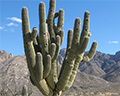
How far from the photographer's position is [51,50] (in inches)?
313

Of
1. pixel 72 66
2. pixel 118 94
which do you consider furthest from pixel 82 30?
pixel 118 94

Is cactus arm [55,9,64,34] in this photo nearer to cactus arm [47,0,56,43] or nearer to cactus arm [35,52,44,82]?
cactus arm [47,0,56,43]

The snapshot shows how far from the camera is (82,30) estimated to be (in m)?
8.50

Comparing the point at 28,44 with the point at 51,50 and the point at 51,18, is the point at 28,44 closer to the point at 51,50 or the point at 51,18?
the point at 51,50

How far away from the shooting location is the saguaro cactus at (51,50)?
25.8ft

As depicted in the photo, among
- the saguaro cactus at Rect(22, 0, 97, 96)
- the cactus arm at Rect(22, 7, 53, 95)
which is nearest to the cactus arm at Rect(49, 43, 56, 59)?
the saguaro cactus at Rect(22, 0, 97, 96)

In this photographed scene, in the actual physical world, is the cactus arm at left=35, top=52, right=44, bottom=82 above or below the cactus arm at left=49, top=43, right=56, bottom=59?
below

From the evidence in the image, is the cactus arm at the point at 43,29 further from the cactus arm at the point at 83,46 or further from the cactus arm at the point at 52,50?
the cactus arm at the point at 83,46

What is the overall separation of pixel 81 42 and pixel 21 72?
160ft

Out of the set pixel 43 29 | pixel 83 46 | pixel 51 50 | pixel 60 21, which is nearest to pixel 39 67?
pixel 51 50

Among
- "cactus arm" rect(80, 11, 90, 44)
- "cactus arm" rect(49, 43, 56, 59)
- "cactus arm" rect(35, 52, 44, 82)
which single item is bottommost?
"cactus arm" rect(35, 52, 44, 82)

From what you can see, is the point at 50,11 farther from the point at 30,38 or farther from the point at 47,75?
the point at 47,75

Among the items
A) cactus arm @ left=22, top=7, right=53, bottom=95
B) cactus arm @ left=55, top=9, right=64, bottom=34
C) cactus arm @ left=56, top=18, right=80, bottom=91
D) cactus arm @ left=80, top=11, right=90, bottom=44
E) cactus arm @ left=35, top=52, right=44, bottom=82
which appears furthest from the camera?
cactus arm @ left=55, top=9, right=64, bottom=34

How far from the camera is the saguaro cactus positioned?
788cm
